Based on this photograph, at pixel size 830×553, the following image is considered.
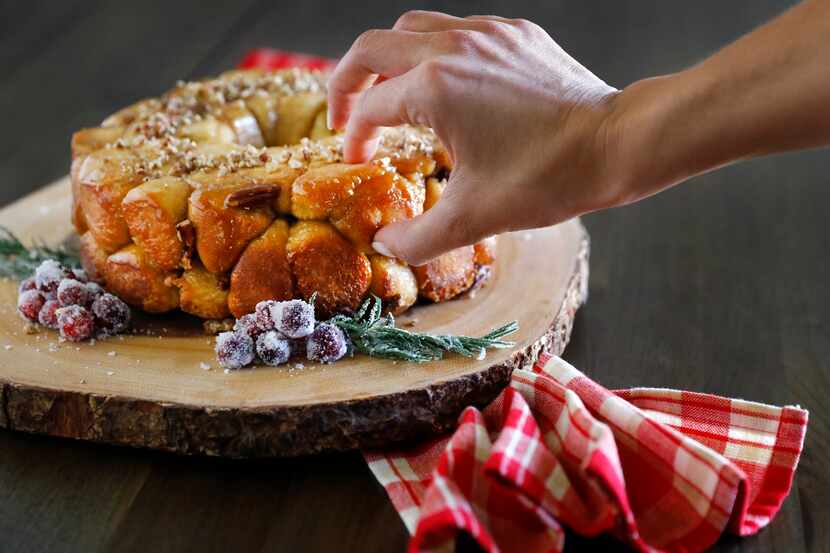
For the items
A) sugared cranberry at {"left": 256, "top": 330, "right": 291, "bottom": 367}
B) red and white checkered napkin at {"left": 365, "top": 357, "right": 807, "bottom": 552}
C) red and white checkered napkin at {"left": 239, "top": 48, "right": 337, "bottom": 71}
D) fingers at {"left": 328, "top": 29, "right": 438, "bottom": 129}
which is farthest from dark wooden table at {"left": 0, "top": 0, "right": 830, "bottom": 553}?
fingers at {"left": 328, "top": 29, "right": 438, "bottom": 129}

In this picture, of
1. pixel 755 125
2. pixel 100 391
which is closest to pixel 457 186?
pixel 755 125

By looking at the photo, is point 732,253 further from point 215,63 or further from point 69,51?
point 69,51

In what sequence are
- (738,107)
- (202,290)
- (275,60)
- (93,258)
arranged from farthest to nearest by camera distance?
(275,60)
(93,258)
(202,290)
(738,107)

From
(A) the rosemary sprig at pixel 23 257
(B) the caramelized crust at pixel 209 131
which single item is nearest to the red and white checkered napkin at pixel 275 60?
(B) the caramelized crust at pixel 209 131

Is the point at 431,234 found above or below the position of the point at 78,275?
above

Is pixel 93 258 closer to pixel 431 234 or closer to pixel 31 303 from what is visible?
pixel 31 303

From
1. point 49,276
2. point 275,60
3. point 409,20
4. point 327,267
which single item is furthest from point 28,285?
point 275,60

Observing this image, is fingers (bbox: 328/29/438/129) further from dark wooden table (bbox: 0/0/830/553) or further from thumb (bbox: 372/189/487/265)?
dark wooden table (bbox: 0/0/830/553)
